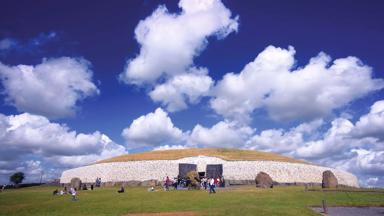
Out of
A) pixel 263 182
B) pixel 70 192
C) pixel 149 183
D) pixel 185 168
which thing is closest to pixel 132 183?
pixel 149 183

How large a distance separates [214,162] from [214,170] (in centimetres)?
464

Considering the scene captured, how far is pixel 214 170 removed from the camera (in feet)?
226

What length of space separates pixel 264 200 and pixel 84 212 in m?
15.2

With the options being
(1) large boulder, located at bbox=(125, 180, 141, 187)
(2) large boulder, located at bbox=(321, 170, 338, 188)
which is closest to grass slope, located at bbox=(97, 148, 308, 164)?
(1) large boulder, located at bbox=(125, 180, 141, 187)

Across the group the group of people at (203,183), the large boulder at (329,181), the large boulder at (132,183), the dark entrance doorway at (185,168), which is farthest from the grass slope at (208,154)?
the large boulder at (329,181)

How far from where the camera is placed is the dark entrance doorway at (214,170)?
2687 inches

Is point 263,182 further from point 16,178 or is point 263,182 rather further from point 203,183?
point 16,178

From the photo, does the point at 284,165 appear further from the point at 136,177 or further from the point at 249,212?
the point at 249,212

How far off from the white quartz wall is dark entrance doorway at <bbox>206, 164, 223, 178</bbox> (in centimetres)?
327

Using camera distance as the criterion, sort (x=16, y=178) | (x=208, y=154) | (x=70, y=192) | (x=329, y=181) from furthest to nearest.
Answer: (x=16, y=178)
(x=208, y=154)
(x=329, y=181)
(x=70, y=192)

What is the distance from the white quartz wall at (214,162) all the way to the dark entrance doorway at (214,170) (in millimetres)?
3275

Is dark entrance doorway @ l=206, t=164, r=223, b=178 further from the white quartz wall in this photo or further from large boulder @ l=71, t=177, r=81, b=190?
large boulder @ l=71, t=177, r=81, b=190

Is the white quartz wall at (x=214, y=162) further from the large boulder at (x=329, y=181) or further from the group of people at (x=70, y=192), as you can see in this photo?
the group of people at (x=70, y=192)

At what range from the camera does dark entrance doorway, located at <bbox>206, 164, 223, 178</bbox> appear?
68250mm
